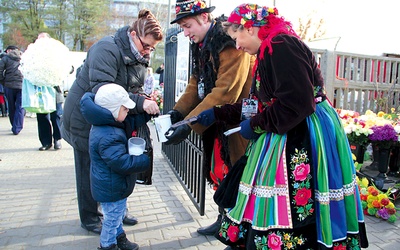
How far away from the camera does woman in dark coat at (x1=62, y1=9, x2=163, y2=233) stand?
2.80 m

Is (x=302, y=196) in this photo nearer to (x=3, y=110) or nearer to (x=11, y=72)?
(x=11, y=72)

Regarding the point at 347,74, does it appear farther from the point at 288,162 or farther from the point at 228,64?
the point at 288,162

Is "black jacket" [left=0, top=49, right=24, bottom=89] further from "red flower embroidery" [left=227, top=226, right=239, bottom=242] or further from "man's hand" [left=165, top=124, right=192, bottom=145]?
"red flower embroidery" [left=227, top=226, right=239, bottom=242]

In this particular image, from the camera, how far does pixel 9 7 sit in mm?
33312

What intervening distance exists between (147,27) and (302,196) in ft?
5.84

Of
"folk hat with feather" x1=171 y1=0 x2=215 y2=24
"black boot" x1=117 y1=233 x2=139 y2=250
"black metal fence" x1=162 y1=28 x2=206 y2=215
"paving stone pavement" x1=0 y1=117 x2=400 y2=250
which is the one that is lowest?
"paving stone pavement" x1=0 y1=117 x2=400 y2=250

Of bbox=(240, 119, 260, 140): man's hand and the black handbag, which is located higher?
bbox=(240, 119, 260, 140): man's hand

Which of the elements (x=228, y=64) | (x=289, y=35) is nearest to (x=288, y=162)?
(x=289, y=35)

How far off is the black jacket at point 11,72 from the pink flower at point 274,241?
27.4 feet

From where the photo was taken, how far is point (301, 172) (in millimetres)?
1875

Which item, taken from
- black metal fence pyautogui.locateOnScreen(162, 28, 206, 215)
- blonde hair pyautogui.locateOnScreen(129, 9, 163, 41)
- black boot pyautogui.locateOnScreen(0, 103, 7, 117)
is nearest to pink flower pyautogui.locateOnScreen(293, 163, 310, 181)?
blonde hair pyautogui.locateOnScreen(129, 9, 163, 41)

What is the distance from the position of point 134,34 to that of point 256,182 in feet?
5.43

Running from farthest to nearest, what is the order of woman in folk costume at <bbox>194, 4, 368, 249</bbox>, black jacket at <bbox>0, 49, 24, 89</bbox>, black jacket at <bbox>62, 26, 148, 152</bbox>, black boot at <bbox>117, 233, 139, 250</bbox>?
1. black jacket at <bbox>0, 49, 24, 89</bbox>
2. black boot at <bbox>117, 233, 139, 250</bbox>
3. black jacket at <bbox>62, 26, 148, 152</bbox>
4. woman in folk costume at <bbox>194, 4, 368, 249</bbox>

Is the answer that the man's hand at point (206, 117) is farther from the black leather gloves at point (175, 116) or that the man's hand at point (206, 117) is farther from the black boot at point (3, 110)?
the black boot at point (3, 110)
